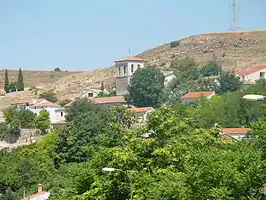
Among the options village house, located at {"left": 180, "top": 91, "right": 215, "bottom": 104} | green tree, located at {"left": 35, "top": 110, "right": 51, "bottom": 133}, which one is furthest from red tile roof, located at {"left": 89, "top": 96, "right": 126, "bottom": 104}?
green tree, located at {"left": 35, "top": 110, "right": 51, "bottom": 133}

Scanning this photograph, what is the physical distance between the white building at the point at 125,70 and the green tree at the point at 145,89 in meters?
7.96

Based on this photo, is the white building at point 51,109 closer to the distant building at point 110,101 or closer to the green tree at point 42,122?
the distant building at point 110,101

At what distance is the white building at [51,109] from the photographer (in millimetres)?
85438

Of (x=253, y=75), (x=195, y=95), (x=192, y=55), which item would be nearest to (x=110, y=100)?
→ (x=195, y=95)

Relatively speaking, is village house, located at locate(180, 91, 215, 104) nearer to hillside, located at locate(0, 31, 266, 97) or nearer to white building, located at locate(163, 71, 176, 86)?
white building, located at locate(163, 71, 176, 86)

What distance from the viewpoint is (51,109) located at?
85938 millimetres

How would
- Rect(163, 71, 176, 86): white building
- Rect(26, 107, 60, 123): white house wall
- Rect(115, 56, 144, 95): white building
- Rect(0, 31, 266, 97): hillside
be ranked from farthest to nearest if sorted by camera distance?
Rect(0, 31, 266, 97): hillside < Rect(115, 56, 144, 95): white building < Rect(163, 71, 176, 86): white building < Rect(26, 107, 60, 123): white house wall

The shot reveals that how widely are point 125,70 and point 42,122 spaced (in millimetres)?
22739

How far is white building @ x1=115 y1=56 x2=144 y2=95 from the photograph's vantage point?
95.6m

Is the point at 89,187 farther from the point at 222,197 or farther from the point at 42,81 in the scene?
the point at 42,81

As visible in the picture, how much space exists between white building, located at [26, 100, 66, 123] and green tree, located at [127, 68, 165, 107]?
387 inches

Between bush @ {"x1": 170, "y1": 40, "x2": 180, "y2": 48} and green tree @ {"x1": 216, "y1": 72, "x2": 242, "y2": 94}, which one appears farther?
bush @ {"x1": 170, "y1": 40, "x2": 180, "y2": 48}

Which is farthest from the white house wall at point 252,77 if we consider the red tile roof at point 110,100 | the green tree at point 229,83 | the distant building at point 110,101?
the distant building at point 110,101

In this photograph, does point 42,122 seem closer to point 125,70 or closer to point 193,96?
point 193,96
